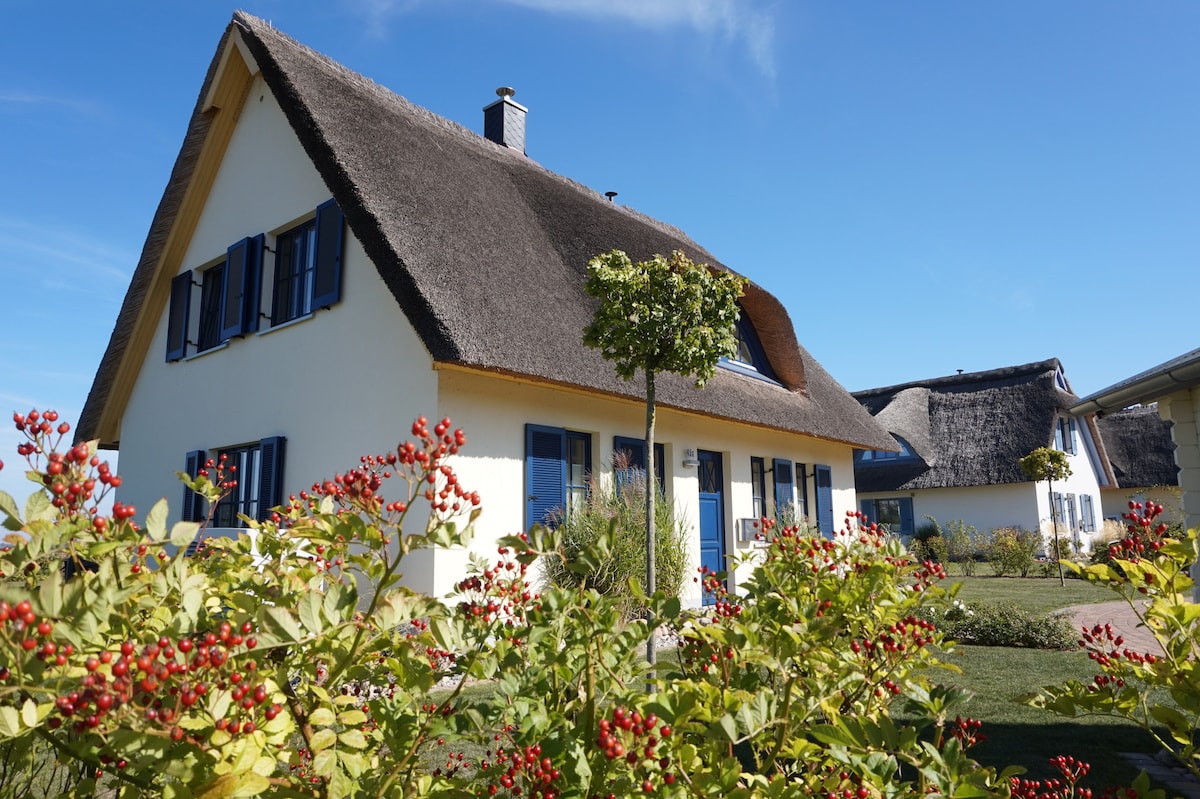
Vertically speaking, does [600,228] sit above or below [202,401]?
above

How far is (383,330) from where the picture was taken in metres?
7.34

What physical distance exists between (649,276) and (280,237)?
5.13 metres

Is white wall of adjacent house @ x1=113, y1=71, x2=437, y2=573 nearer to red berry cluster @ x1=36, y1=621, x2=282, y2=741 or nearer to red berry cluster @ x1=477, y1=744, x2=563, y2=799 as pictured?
red berry cluster @ x1=477, y1=744, x2=563, y2=799

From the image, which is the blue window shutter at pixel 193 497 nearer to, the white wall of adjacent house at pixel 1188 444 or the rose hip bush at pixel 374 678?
the rose hip bush at pixel 374 678

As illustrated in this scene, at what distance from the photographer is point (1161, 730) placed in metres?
4.39

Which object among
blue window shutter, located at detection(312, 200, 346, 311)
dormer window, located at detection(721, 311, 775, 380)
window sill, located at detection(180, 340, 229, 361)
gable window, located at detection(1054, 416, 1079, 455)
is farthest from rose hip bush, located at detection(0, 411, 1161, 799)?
gable window, located at detection(1054, 416, 1079, 455)

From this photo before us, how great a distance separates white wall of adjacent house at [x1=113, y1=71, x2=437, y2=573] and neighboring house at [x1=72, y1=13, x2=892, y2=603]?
0.03 meters

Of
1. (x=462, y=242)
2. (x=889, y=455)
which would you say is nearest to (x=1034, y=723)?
(x=462, y=242)

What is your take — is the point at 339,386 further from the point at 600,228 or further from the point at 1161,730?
the point at 1161,730

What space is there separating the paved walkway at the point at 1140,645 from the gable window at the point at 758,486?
3996 millimetres

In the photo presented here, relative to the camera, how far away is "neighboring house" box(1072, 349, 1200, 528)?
3.74 m

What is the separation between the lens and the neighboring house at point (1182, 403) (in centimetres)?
374

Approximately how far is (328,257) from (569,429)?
311 cm

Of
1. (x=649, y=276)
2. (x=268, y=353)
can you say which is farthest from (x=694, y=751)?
(x=268, y=353)
